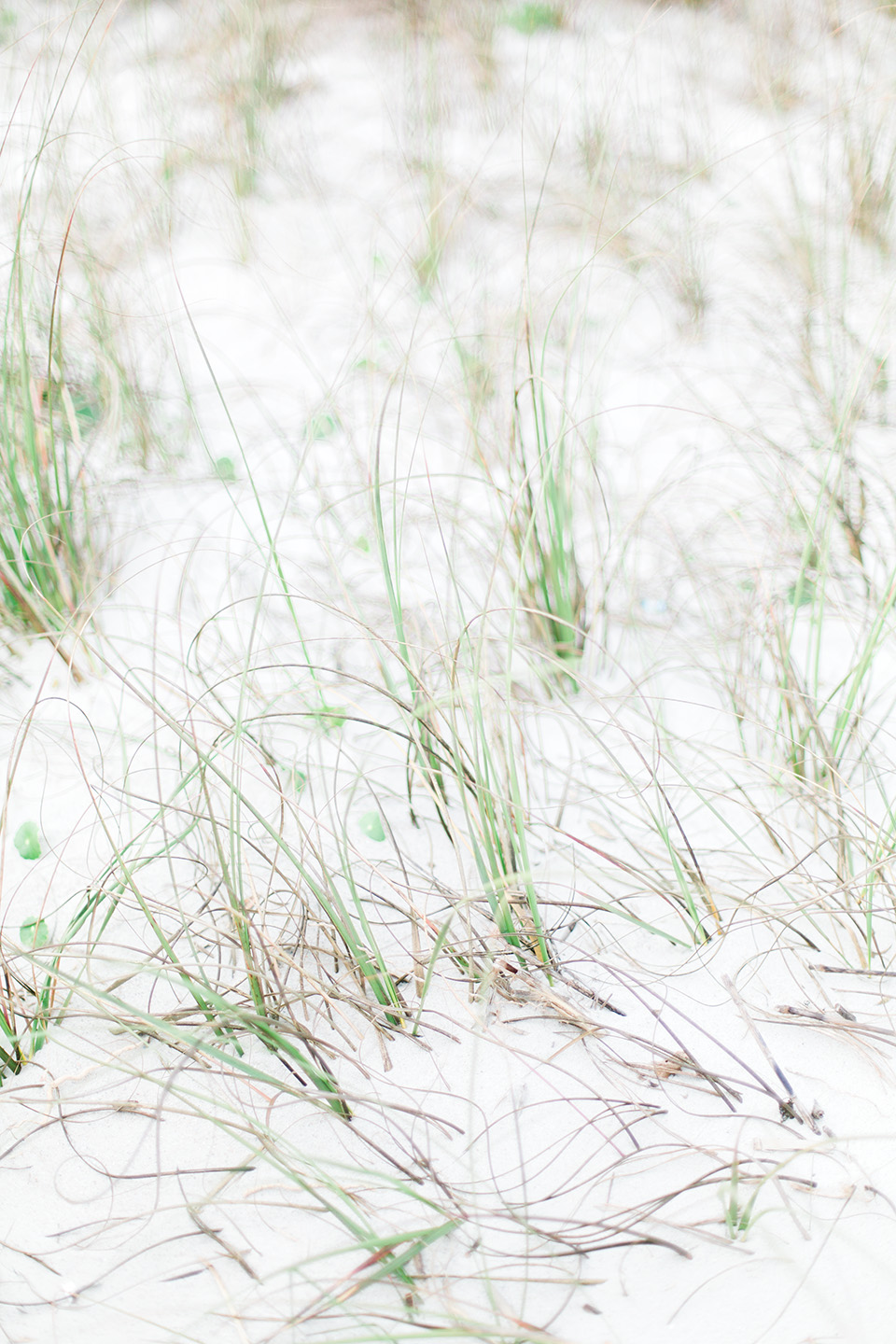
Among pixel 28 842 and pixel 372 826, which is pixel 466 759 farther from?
pixel 28 842

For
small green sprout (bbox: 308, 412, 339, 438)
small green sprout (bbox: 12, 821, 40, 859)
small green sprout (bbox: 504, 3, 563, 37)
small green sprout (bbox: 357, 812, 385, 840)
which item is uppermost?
small green sprout (bbox: 504, 3, 563, 37)

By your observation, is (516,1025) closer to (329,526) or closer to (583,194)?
(329,526)

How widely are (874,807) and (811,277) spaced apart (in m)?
1.39

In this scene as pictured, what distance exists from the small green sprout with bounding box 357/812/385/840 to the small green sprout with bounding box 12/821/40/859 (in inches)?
18.4

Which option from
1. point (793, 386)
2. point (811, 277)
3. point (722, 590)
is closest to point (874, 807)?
point (722, 590)

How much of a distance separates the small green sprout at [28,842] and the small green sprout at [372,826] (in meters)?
0.47

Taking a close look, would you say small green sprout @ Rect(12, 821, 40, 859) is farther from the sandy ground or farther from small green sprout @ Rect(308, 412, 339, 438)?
small green sprout @ Rect(308, 412, 339, 438)

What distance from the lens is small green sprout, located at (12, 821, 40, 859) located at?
4.09 ft

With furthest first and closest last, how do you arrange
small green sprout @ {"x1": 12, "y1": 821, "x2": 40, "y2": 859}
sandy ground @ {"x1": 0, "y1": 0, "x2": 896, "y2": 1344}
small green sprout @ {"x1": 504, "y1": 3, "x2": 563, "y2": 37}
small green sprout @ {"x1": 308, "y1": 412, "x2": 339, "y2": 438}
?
small green sprout @ {"x1": 504, "y1": 3, "x2": 563, "y2": 37}, small green sprout @ {"x1": 308, "y1": 412, "x2": 339, "y2": 438}, small green sprout @ {"x1": 12, "y1": 821, "x2": 40, "y2": 859}, sandy ground @ {"x1": 0, "y1": 0, "x2": 896, "y2": 1344}

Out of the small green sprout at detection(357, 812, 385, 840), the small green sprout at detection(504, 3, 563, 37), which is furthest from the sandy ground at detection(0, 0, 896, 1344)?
the small green sprout at detection(504, 3, 563, 37)

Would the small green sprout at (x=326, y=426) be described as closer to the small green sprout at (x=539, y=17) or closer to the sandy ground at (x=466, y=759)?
the sandy ground at (x=466, y=759)

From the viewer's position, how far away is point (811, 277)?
205cm

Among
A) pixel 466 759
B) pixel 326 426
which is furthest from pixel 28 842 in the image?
pixel 326 426

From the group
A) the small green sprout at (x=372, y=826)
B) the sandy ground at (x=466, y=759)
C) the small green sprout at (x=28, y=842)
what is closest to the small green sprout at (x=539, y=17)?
the sandy ground at (x=466, y=759)
